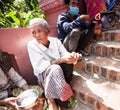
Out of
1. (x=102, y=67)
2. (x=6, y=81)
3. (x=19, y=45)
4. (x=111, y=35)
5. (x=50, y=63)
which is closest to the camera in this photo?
(x=50, y=63)

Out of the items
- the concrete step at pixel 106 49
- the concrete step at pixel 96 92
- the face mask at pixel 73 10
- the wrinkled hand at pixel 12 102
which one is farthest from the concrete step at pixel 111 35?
the wrinkled hand at pixel 12 102

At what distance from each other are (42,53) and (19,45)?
0.55 metres

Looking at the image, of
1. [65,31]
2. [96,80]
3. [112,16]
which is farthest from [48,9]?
[96,80]

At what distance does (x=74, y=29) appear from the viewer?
273cm

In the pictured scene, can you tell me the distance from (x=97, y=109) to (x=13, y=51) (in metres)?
1.43

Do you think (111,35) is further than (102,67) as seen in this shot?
Yes

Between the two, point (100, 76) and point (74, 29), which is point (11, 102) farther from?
point (74, 29)

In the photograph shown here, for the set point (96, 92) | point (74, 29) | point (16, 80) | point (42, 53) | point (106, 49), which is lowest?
point (96, 92)

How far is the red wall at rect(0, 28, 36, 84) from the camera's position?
8.49 ft

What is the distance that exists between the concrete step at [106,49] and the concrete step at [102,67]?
0.30ft

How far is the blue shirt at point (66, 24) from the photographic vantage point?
9.11ft

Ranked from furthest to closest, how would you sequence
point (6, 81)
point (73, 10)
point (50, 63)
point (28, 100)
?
point (73, 10) < point (6, 81) < point (50, 63) < point (28, 100)

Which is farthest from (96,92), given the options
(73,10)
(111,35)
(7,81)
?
(73,10)

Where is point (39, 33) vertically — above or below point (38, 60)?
above
